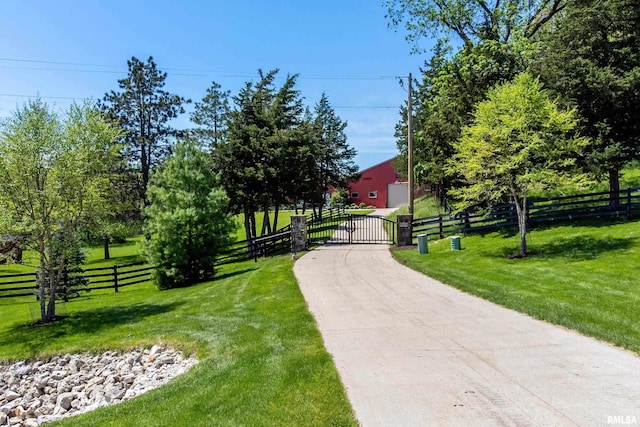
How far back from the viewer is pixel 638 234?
50.6 feet

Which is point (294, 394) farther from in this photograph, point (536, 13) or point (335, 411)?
point (536, 13)

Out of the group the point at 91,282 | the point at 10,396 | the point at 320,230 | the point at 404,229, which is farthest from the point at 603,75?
the point at 91,282

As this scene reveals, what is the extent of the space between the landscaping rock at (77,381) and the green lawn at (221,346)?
0.30 metres

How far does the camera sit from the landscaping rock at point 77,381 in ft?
24.2

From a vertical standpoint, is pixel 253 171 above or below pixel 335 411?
above

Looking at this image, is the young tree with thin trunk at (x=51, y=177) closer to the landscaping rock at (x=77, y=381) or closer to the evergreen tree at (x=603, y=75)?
the landscaping rock at (x=77, y=381)

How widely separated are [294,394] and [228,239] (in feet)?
41.6

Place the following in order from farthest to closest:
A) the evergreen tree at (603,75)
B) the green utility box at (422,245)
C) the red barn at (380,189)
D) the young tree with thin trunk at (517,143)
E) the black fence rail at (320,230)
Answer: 1. the red barn at (380,189)
2. the black fence rail at (320,230)
3. the evergreen tree at (603,75)
4. the green utility box at (422,245)
5. the young tree with thin trunk at (517,143)

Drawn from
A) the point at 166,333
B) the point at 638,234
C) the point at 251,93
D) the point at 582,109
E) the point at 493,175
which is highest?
the point at 251,93

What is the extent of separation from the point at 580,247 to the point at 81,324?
15.8 metres

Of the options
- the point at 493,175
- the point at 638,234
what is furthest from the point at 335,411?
the point at 638,234

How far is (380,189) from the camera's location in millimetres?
57000

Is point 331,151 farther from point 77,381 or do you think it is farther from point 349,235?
point 77,381

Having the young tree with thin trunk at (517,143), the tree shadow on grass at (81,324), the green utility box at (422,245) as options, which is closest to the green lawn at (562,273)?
the green utility box at (422,245)
